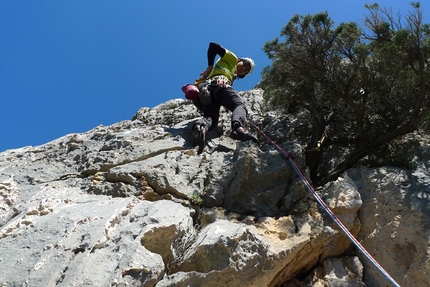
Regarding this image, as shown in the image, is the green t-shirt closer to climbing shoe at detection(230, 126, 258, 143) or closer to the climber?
the climber

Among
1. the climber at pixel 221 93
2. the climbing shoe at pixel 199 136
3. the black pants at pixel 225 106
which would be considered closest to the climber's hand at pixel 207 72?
the climber at pixel 221 93

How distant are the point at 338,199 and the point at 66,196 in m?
3.68

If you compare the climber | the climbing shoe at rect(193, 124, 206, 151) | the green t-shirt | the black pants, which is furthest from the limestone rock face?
the green t-shirt

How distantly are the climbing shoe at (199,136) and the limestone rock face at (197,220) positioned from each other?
0.19 meters

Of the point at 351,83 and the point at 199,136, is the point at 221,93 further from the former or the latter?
the point at 351,83

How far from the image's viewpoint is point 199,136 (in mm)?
7500

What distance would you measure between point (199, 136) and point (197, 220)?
2059 millimetres

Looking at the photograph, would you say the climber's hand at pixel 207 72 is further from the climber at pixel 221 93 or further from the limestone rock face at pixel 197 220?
the limestone rock face at pixel 197 220

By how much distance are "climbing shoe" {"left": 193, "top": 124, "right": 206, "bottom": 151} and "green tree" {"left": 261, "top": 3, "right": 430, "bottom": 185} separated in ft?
5.85

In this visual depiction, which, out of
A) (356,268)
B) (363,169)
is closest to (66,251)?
(356,268)

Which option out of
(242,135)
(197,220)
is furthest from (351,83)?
(197,220)

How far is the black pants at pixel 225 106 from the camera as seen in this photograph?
7.64 m

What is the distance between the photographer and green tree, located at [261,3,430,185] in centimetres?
705

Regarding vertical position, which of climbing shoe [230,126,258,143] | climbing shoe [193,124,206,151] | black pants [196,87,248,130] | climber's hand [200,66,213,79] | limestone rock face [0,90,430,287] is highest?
climber's hand [200,66,213,79]
